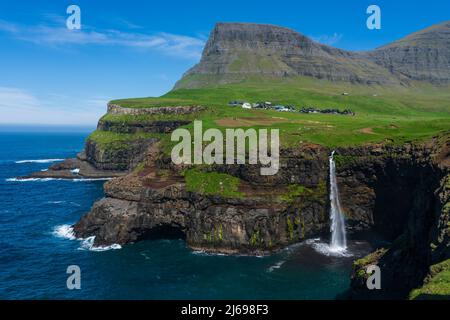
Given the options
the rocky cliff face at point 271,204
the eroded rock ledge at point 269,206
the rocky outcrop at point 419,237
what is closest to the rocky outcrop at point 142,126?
the rocky cliff face at point 271,204

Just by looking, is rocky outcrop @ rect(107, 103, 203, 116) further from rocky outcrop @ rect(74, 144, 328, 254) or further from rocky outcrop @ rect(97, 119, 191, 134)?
rocky outcrop @ rect(74, 144, 328, 254)

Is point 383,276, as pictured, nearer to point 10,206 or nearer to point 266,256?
point 266,256

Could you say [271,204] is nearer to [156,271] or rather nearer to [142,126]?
[156,271]

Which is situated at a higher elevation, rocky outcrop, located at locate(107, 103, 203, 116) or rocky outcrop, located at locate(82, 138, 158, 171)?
rocky outcrop, located at locate(107, 103, 203, 116)

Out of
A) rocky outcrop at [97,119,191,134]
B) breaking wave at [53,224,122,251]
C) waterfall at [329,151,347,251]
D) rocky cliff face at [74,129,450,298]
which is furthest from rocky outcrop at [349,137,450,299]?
rocky outcrop at [97,119,191,134]

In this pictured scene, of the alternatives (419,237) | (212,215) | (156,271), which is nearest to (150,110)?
(212,215)

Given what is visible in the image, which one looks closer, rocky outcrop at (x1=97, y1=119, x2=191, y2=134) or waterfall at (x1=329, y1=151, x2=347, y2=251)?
waterfall at (x1=329, y1=151, x2=347, y2=251)
